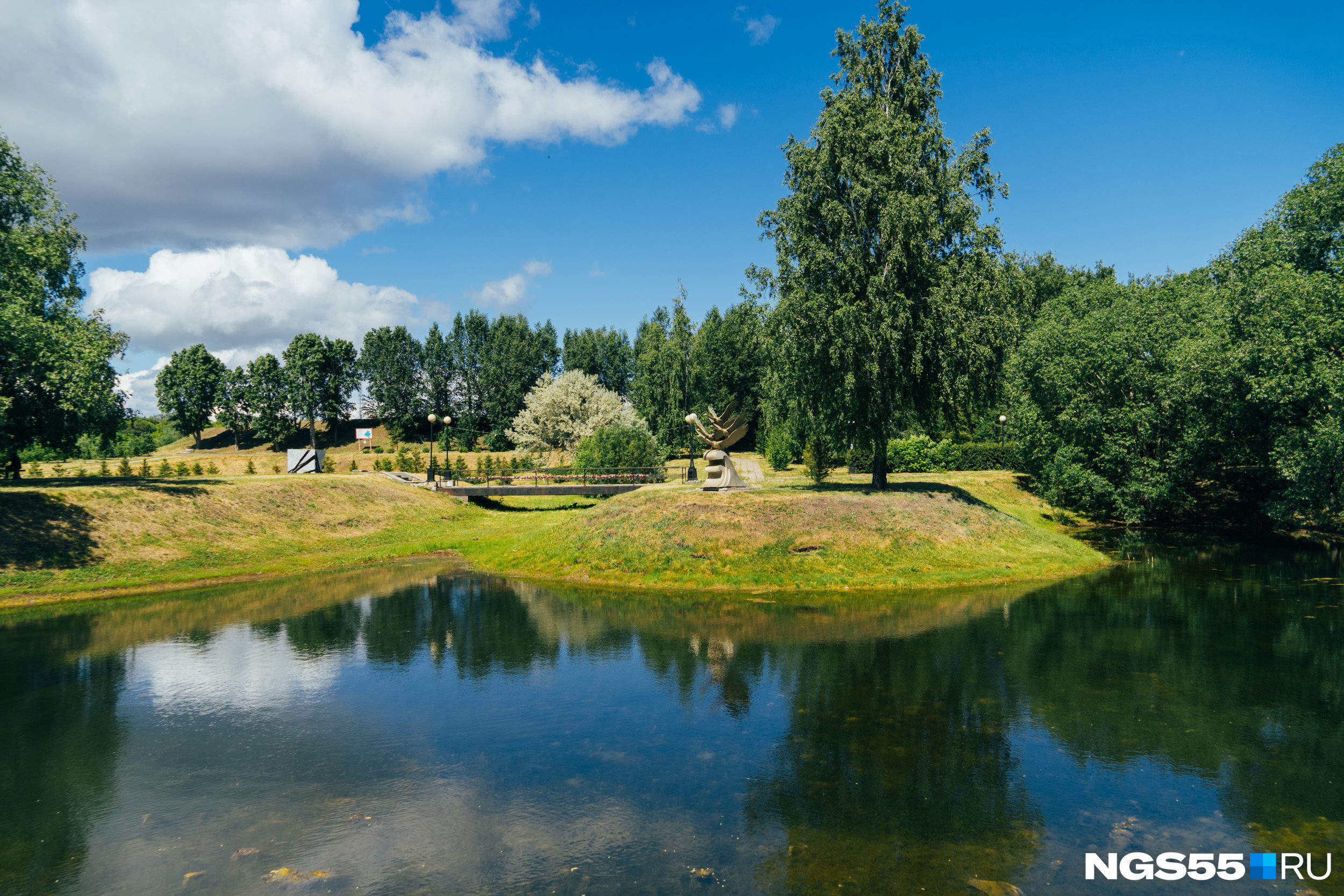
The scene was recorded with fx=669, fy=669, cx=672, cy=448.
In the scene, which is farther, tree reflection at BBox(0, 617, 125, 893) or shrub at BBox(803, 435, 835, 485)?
shrub at BBox(803, 435, 835, 485)

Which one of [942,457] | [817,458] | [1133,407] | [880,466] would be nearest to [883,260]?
[880,466]

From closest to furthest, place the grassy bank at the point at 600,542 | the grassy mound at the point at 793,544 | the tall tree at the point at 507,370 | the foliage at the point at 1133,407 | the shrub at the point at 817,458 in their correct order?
1. the grassy mound at the point at 793,544
2. the grassy bank at the point at 600,542
3. the foliage at the point at 1133,407
4. the shrub at the point at 817,458
5. the tall tree at the point at 507,370

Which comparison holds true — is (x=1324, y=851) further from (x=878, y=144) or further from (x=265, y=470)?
(x=265, y=470)

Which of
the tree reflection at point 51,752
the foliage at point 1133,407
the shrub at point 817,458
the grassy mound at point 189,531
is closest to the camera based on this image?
the tree reflection at point 51,752

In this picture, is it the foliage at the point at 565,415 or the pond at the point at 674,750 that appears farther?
the foliage at the point at 565,415

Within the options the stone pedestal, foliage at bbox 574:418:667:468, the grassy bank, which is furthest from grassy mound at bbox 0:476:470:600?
foliage at bbox 574:418:667:468

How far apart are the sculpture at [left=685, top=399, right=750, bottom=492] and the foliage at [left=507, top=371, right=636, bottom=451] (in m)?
35.6

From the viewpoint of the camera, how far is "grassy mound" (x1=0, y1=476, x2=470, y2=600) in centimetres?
2577

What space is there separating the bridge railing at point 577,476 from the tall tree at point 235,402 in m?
51.9

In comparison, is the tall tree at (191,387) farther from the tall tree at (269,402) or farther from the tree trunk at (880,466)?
the tree trunk at (880,466)

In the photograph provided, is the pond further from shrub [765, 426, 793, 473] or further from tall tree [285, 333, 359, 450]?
tall tree [285, 333, 359, 450]

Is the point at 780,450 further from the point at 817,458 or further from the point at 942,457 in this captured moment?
the point at 817,458

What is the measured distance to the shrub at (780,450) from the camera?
6091 centimetres
